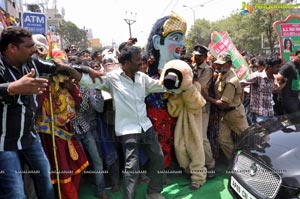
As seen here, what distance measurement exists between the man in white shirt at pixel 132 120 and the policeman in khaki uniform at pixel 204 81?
0.78 meters

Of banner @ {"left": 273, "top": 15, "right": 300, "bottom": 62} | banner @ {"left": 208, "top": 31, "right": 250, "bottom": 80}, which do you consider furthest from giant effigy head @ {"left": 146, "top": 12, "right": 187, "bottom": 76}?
banner @ {"left": 273, "top": 15, "right": 300, "bottom": 62}

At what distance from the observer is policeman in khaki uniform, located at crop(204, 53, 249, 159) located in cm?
367

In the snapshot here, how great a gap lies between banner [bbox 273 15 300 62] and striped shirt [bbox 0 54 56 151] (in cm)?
599

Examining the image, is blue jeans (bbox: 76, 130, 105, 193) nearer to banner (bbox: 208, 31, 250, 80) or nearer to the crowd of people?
the crowd of people

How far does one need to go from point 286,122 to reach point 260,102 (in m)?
1.55

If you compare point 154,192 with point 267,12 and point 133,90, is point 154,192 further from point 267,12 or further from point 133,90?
point 267,12

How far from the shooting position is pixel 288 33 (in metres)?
6.80

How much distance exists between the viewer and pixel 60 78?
2.78 meters

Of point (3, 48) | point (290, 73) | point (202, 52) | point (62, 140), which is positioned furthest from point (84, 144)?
point (290, 73)

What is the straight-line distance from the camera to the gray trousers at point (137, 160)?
2844 mm

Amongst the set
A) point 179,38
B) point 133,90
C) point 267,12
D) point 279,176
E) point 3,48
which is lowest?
point 279,176

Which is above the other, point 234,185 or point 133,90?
point 133,90

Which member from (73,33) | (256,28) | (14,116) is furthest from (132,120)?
(73,33)

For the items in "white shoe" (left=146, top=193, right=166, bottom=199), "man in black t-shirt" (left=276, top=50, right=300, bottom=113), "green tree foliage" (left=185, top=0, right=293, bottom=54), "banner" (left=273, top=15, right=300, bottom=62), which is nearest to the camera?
"white shoe" (left=146, top=193, right=166, bottom=199)
